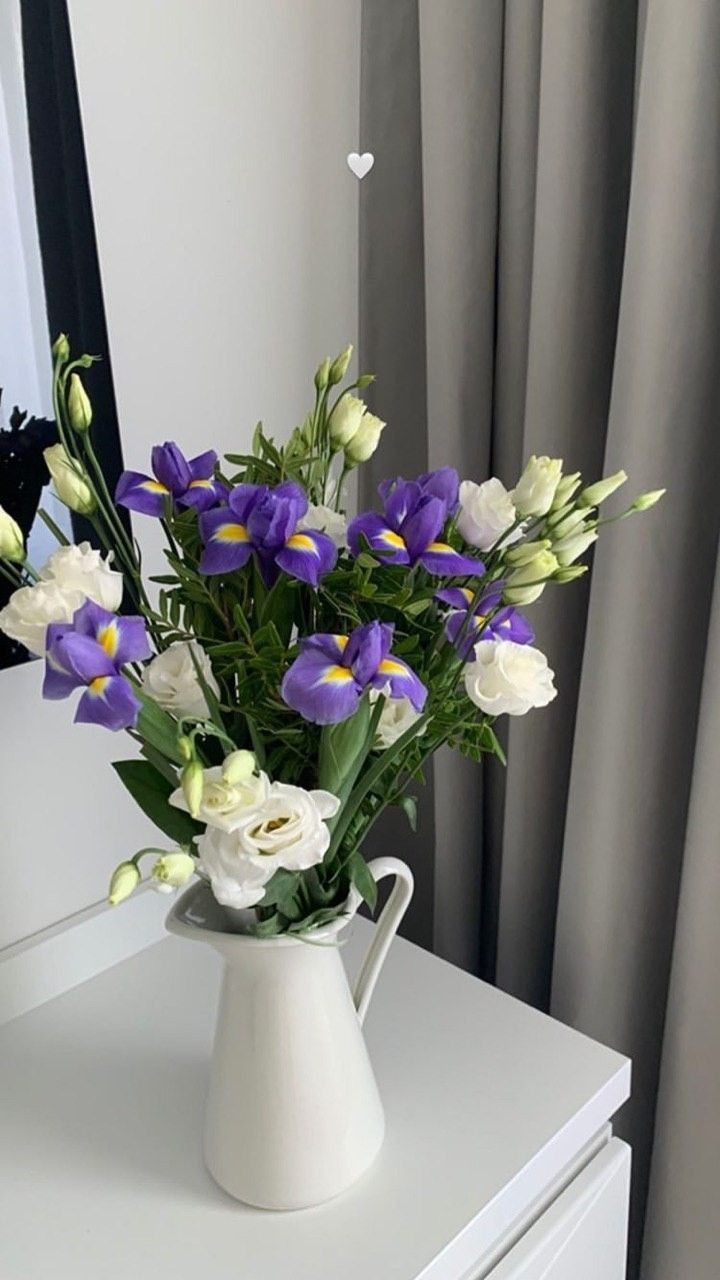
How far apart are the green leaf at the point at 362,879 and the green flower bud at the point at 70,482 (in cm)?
27

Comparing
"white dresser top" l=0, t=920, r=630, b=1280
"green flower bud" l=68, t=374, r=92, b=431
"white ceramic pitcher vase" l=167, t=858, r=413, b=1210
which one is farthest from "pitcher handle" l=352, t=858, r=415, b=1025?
"green flower bud" l=68, t=374, r=92, b=431

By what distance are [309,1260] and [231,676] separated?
404 millimetres

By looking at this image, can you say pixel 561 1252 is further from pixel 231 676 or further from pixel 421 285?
pixel 421 285

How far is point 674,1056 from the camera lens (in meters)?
1.08

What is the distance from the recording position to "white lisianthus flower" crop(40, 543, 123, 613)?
25.1 inches

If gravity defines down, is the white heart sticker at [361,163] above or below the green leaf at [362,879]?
above

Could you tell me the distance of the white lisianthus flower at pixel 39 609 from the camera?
63 centimetres

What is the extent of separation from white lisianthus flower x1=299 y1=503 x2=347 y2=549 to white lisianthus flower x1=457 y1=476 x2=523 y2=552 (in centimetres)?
8

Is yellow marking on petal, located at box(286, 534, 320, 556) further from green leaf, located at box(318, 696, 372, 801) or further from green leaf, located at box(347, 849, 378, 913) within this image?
green leaf, located at box(347, 849, 378, 913)

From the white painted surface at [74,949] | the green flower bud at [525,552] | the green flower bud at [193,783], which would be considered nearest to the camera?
the green flower bud at [193,783]

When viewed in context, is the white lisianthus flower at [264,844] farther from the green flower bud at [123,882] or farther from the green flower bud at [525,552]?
the green flower bud at [525,552]

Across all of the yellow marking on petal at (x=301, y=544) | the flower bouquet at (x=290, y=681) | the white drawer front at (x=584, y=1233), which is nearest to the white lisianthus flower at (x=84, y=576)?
the flower bouquet at (x=290, y=681)

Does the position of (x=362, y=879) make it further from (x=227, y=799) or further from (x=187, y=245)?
(x=187, y=245)

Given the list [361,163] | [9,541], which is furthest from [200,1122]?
[361,163]
